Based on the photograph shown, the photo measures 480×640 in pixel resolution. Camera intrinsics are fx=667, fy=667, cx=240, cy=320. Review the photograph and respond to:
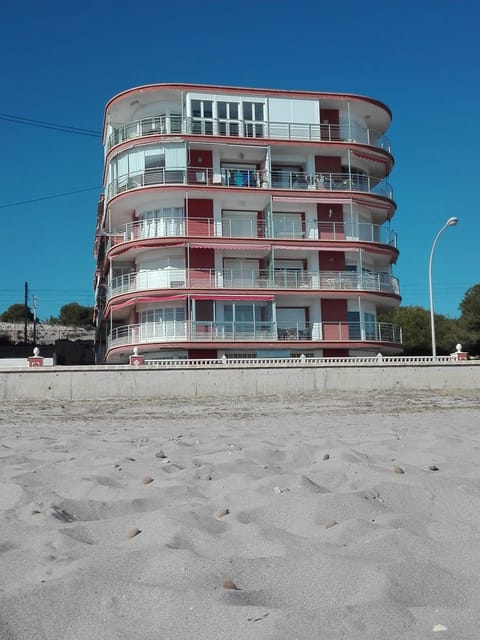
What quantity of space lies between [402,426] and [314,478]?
418cm

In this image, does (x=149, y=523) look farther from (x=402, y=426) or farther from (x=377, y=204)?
(x=377, y=204)

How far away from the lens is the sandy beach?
2.61 m

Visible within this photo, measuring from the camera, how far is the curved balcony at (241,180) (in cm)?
3781

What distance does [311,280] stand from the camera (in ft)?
128

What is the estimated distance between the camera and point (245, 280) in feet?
125

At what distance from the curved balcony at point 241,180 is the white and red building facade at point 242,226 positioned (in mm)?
84

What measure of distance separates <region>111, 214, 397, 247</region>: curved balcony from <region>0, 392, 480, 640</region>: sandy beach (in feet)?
104

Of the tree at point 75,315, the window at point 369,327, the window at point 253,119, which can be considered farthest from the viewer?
the tree at point 75,315

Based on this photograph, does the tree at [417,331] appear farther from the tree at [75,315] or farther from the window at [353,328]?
the tree at [75,315]

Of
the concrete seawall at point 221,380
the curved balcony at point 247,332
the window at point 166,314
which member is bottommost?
the concrete seawall at point 221,380

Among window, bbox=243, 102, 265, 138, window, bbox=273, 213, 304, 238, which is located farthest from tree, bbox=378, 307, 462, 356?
window, bbox=243, 102, 265, 138

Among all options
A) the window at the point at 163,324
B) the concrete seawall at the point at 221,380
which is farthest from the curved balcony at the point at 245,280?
the concrete seawall at the point at 221,380

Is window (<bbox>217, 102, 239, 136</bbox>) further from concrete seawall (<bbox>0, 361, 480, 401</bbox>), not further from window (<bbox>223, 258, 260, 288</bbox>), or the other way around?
concrete seawall (<bbox>0, 361, 480, 401</bbox>)

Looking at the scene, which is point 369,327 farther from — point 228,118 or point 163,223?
point 228,118
